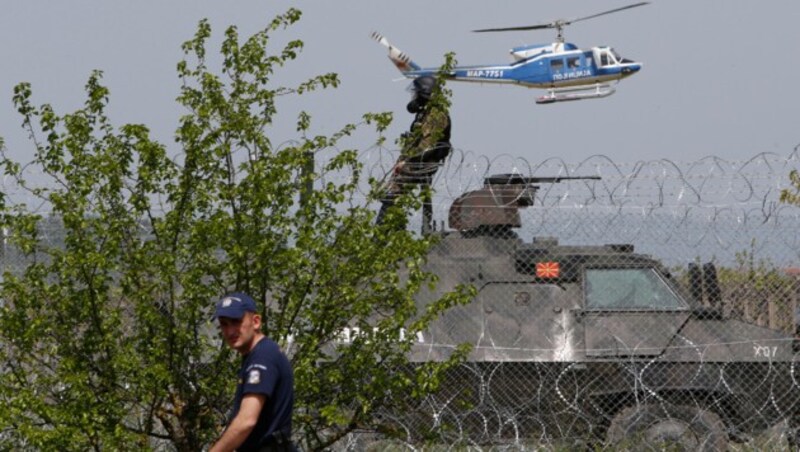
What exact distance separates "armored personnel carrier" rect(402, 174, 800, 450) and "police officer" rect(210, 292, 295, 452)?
149 inches

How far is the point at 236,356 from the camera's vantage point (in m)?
8.23

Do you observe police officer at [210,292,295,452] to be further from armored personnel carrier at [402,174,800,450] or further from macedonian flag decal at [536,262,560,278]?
macedonian flag decal at [536,262,560,278]

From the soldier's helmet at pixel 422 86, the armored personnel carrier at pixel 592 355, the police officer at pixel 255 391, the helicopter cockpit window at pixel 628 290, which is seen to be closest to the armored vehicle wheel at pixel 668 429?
the armored personnel carrier at pixel 592 355

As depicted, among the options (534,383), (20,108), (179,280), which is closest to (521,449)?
(534,383)

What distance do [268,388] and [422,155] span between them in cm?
337

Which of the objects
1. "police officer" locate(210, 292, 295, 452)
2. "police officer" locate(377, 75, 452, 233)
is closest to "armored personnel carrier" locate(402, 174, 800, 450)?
"police officer" locate(377, 75, 452, 233)

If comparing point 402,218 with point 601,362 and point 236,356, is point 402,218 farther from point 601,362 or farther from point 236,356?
point 601,362

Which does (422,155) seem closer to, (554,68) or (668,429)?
(668,429)

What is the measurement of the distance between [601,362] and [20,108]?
463 cm

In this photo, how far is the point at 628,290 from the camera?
11297mm

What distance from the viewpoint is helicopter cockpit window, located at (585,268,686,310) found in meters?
11.2

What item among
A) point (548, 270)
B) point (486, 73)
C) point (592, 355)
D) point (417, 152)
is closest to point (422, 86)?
point (548, 270)

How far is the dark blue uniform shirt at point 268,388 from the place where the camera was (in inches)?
262

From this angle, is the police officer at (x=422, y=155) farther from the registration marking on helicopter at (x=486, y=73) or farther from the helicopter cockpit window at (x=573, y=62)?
the helicopter cockpit window at (x=573, y=62)
